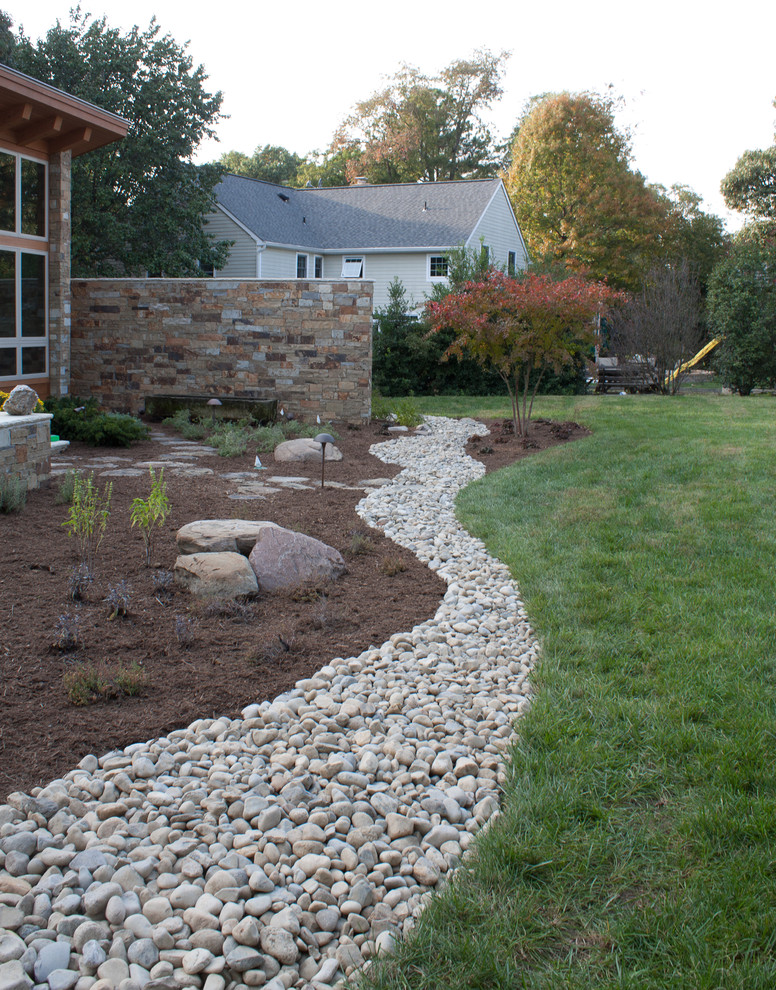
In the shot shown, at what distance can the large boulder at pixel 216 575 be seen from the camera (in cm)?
417

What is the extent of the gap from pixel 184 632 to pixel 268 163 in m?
43.5

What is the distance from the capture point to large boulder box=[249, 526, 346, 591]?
14.4 ft

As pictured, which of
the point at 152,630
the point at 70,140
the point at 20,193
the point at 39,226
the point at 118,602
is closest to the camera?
the point at 152,630

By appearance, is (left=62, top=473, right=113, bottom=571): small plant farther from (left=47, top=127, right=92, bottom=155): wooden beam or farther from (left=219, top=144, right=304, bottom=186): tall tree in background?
(left=219, top=144, right=304, bottom=186): tall tree in background

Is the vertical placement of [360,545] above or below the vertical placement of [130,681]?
above

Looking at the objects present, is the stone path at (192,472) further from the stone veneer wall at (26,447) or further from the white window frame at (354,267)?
the white window frame at (354,267)

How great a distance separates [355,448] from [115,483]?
3.45m

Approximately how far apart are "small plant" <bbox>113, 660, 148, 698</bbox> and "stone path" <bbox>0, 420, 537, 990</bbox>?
14.0 inches

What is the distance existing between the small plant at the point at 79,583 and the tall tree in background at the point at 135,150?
45.3 feet

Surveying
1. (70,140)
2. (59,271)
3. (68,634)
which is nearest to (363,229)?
(70,140)

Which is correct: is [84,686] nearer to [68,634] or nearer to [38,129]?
[68,634]

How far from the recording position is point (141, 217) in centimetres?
1764

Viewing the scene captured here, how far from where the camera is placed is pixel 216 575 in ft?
13.8

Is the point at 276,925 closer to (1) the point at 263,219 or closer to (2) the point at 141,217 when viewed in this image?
(2) the point at 141,217
